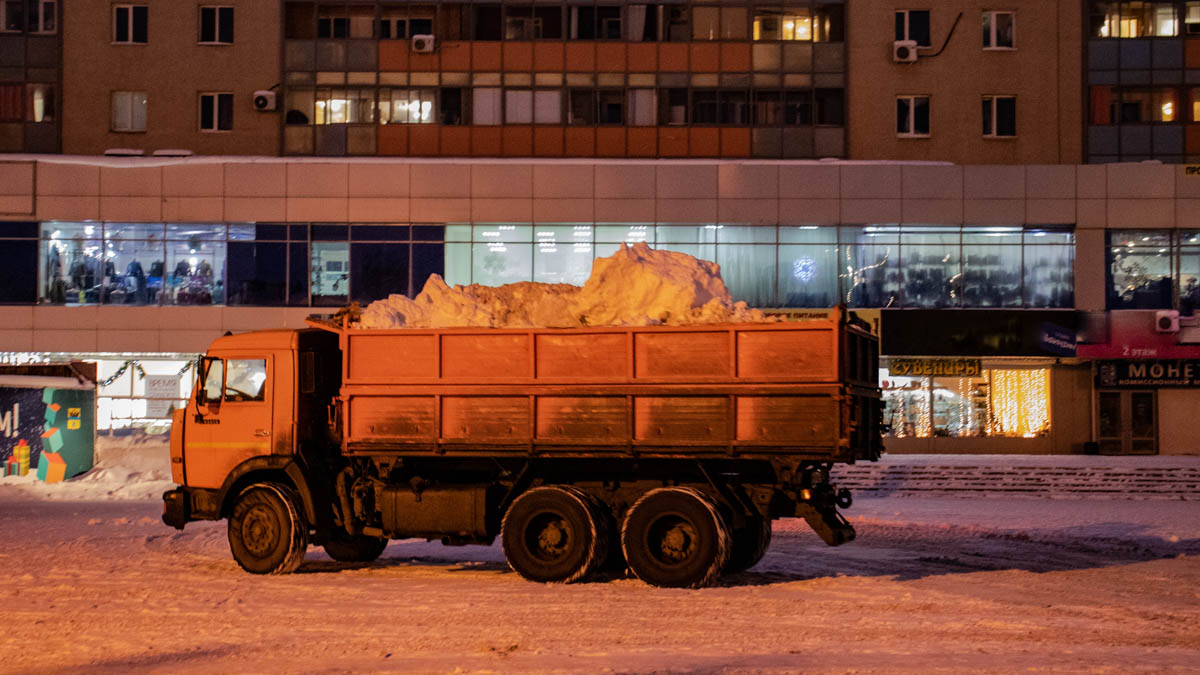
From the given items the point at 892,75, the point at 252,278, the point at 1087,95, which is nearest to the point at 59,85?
the point at 252,278

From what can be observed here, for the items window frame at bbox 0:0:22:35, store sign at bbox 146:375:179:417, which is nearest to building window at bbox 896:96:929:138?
store sign at bbox 146:375:179:417

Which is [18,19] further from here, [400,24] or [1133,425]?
[1133,425]

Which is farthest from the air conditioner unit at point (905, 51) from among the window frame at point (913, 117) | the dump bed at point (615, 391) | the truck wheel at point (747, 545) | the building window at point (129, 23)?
the truck wheel at point (747, 545)

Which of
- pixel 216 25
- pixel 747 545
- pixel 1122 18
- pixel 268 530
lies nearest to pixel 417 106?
pixel 216 25

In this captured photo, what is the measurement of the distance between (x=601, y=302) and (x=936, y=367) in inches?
1124

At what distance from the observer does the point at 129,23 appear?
43.9m

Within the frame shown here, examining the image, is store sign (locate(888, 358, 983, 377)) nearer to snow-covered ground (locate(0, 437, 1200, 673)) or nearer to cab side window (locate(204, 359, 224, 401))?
snow-covered ground (locate(0, 437, 1200, 673))

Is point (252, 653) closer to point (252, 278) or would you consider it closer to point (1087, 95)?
point (252, 278)

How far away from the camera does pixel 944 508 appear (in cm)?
2566

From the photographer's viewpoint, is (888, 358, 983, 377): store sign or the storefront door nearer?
(888, 358, 983, 377): store sign

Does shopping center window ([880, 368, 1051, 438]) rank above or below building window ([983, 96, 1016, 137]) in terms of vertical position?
below

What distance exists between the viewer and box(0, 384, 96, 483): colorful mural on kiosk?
98.8 ft

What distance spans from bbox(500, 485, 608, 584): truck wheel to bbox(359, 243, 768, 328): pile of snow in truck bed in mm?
2023

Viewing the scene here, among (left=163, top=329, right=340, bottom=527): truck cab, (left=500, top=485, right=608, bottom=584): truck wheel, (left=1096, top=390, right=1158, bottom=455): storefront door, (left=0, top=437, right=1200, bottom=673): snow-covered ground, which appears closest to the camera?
(left=0, top=437, right=1200, bottom=673): snow-covered ground
